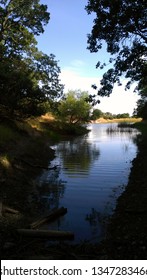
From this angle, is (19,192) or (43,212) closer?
(43,212)

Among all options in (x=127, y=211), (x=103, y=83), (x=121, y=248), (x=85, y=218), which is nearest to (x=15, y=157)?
(x=103, y=83)

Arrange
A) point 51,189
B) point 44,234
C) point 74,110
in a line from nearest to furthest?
1. point 44,234
2. point 51,189
3. point 74,110

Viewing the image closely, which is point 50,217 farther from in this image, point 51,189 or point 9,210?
point 51,189

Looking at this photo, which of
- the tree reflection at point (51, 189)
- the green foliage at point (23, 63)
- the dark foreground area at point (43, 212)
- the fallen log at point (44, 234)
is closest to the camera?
the dark foreground area at point (43, 212)

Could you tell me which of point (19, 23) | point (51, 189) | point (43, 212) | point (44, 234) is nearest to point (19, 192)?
point (43, 212)

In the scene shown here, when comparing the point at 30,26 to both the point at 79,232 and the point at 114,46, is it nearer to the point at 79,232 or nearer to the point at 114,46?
the point at 114,46

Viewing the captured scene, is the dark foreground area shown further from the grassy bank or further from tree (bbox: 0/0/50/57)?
tree (bbox: 0/0/50/57)

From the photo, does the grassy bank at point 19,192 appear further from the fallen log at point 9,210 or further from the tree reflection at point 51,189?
the tree reflection at point 51,189

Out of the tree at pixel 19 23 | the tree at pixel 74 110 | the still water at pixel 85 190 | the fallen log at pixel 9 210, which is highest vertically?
the tree at pixel 19 23

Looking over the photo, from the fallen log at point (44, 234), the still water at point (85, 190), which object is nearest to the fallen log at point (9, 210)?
the still water at point (85, 190)

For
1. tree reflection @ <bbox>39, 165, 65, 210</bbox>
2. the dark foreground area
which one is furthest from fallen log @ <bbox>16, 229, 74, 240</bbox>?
tree reflection @ <bbox>39, 165, 65, 210</bbox>

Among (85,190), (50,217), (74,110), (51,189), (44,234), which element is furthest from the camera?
(74,110)
